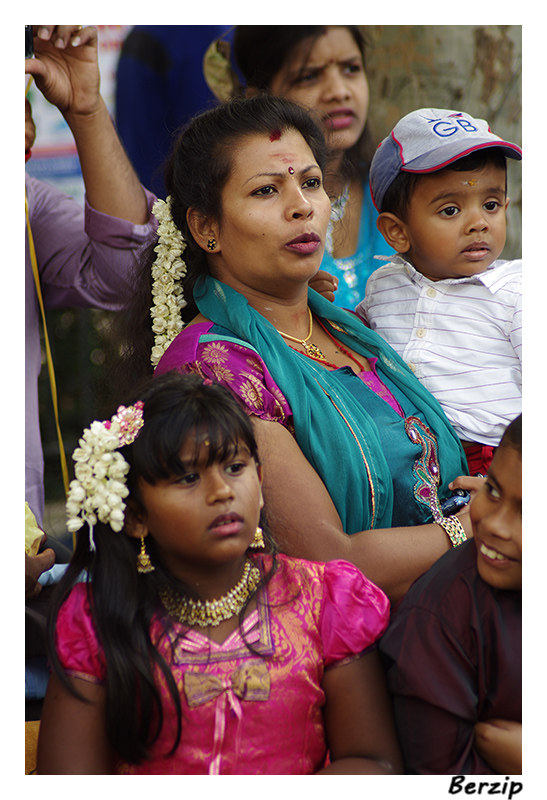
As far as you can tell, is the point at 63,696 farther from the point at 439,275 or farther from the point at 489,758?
the point at 439,275

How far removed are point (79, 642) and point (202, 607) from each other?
0.27 m

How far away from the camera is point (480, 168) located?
253 centimetres

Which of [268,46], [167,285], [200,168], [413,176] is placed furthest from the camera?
[268,46]

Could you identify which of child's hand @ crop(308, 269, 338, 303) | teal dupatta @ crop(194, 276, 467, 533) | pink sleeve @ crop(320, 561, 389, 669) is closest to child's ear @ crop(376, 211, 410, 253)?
child's hand @ crop(308, 269, 338, 303)

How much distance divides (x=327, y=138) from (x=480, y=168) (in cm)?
55

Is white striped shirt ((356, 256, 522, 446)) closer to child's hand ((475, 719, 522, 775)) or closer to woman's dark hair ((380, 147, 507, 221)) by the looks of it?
woman's dark hair ((380, 147, 507, 221))

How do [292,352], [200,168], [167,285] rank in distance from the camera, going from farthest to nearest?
[167,285]
[200,168]
[292,352]

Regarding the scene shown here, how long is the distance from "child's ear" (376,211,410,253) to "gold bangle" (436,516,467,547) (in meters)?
1.11

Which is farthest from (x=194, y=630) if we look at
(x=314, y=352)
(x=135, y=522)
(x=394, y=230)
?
(x=394, y=230)

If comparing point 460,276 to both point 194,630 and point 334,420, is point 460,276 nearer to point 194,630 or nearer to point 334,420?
point 334,420

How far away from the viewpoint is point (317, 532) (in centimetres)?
191

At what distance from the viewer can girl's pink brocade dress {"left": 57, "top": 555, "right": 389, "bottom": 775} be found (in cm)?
158

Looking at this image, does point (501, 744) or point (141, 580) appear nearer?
point (501, 744)
